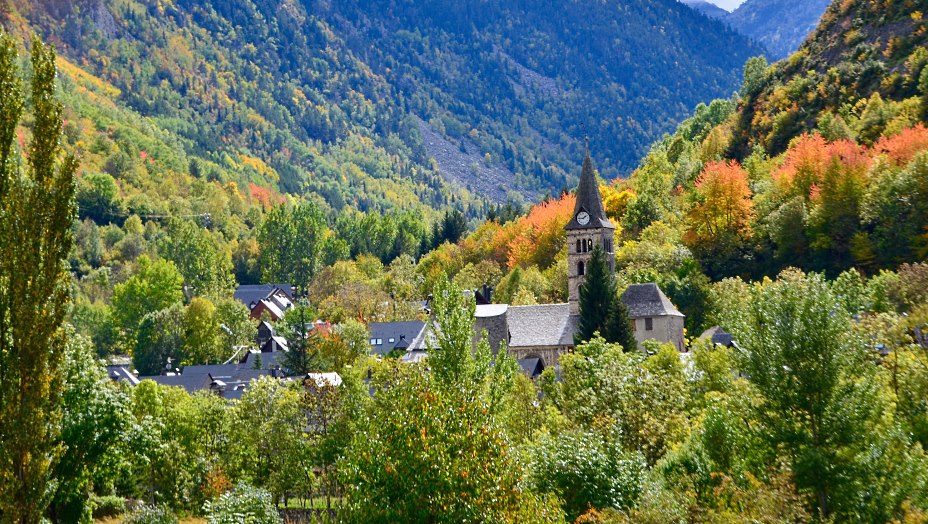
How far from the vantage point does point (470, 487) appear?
94.4 ft

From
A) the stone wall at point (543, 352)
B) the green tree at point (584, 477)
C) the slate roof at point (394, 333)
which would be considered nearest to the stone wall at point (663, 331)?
the stone wall at point (543, 352)

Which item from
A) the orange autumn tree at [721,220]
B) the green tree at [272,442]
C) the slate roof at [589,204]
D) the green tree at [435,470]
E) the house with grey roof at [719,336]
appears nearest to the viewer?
the green tree at [435,470]

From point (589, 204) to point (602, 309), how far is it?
39.9ft

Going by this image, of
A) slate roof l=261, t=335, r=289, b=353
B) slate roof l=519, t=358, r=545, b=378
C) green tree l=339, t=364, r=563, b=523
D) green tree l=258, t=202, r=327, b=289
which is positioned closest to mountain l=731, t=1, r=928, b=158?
slate roof l=519, t=358, r=545, b=378

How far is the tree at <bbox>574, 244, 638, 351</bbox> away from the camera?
8550 cm

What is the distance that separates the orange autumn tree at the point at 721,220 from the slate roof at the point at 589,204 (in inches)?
618

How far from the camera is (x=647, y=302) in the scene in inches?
3629

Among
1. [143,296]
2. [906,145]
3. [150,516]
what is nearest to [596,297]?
[906,145]

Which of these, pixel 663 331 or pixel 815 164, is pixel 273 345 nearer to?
pixel 663 331

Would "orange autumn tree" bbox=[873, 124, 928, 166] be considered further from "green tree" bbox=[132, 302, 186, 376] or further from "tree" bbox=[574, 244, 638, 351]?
"green tree" bbox=[132, 302, 186, 376]

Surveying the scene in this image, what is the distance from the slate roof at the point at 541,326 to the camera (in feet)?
306

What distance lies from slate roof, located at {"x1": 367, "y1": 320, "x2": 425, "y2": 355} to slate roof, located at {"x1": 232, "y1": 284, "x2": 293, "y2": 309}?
4985 centimetres

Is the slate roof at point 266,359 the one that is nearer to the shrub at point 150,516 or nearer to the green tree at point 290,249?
the shrub at point 150,516

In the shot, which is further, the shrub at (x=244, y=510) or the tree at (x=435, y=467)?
the shrub at (x=244, y=510)
